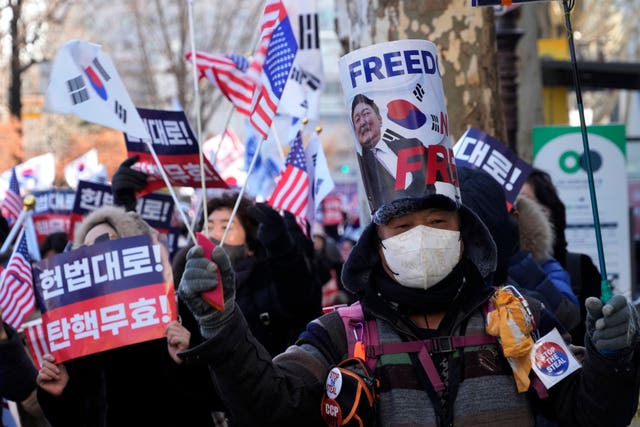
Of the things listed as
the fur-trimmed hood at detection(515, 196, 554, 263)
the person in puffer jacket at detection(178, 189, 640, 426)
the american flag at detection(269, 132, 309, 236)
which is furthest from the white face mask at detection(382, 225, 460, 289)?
the american flag at detection(269, 132, 309, 236)

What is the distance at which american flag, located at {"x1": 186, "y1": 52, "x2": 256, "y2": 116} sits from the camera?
311 inches

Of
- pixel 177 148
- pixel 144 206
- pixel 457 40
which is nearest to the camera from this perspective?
pixel 177 148

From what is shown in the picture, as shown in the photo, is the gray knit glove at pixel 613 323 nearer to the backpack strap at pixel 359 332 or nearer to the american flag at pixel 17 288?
the backpack strap at pixel 359 332

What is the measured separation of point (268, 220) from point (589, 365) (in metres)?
3.43

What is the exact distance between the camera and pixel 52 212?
32.9 feet

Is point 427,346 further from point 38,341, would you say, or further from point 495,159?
point 495,159

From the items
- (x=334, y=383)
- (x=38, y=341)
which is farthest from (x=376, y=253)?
(x=38, y=341)

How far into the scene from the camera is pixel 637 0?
38250 mm

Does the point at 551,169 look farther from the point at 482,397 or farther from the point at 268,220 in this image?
the point at 482,397

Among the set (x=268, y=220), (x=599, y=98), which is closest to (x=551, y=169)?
(x=268, y=220)

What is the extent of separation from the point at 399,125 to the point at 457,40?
360 cm

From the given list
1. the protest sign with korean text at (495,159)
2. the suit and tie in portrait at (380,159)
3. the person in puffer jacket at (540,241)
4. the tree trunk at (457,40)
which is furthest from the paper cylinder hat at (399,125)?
the tree trunk at (457,40)

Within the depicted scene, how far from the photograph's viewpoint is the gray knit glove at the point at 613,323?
318 cm

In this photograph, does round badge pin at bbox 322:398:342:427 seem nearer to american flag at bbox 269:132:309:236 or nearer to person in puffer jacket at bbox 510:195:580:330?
person in puffer jacket at bbox 510:195:580:330
